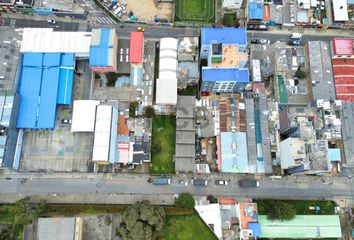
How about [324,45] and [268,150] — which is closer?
[268,150]

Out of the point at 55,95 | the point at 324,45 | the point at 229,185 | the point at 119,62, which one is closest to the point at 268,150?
the point at 229,185

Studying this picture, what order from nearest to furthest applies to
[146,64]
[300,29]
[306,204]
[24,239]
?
[24,239] < [306,204] < [146,64] < [300,29]

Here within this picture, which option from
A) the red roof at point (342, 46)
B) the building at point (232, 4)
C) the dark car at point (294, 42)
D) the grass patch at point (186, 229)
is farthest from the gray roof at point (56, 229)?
the red roof at point (342, 46)

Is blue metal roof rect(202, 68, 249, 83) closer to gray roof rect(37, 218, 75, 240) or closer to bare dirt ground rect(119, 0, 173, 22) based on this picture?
bare dirt ground rect(119, 0, 173, 22)

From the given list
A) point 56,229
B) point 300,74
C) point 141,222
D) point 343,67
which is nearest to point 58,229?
point 56,229

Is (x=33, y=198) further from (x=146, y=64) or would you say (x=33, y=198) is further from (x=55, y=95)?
(x=146, y=64)

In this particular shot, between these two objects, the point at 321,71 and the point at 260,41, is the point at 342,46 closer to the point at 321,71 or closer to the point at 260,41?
the point at 321,71

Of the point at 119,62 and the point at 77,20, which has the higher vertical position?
the point at 77,20

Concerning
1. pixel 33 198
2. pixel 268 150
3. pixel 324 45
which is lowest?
pixel 33 198

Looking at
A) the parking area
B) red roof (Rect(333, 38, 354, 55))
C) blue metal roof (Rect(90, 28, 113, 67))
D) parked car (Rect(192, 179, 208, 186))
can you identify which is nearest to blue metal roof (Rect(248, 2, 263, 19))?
red roof (Rect(333, 38, 354, 55))
